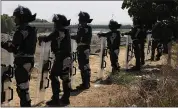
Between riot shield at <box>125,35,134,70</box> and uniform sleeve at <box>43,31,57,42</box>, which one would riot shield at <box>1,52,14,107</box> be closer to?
uniform sleeve at <box>43,31,57,42</box>

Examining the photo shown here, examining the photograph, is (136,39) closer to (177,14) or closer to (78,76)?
(177,14)

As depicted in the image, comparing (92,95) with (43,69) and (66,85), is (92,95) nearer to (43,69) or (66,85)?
(66,85)

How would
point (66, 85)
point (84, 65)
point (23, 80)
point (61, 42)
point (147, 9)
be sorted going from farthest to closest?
point (147, 9)
point (84, 65)
point (66, 85)
point (61, 42)
point (23, 80)

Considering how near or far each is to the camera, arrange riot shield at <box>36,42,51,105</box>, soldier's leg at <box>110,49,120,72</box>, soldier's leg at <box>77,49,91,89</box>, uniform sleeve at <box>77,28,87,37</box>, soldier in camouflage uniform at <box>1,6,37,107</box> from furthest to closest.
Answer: soldier's leg at <box>110,49,120,72</box>, soldier's leg at <box>77,49,91,89</box>, uniform sleeve at <box>77,28,87,37</box>, riot shield at <box>36,42,51,105</box>, soldier in camouflage uniform at <box>1,6,37,107</box>

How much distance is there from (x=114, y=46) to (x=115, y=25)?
68 centimetres

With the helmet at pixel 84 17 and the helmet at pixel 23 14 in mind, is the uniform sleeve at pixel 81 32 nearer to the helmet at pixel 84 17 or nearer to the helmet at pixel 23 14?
the helmet at pixel 84 17

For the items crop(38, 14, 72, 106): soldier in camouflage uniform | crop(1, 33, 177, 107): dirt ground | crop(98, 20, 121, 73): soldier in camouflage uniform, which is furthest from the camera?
crop(98, 20, 121, 73): soldier in camouflage uniform

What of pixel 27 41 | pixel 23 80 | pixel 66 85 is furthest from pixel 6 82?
pixel 66 85


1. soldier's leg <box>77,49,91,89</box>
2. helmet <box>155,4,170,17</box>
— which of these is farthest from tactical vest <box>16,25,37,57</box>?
helmet <box>155,4,170,17</box>

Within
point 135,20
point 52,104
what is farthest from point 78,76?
point 52,104

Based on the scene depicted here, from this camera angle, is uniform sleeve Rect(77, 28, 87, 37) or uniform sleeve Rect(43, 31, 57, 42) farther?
uniform sleeve Rect(77, 28, 87, 37)

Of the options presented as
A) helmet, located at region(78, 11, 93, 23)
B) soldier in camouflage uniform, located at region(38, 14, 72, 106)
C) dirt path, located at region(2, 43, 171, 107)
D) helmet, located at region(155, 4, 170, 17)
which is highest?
helmet, located at region(155, 4, 170, 17)

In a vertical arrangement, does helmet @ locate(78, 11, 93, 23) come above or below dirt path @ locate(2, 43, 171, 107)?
above

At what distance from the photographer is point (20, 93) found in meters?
7.89
